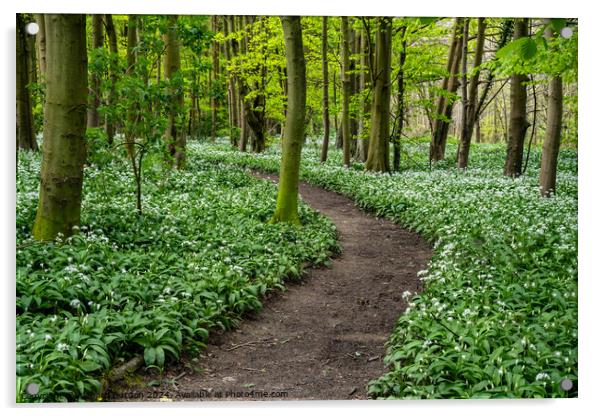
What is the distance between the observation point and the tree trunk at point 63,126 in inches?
217

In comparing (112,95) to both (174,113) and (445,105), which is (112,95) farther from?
(445,105)

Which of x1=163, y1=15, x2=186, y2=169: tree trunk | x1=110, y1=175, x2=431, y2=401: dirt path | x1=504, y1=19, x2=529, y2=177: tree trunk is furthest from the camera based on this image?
x1=504, y1=19, x2=529, y2=177: tree trunk

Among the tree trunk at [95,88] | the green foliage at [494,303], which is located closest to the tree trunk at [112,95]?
the tree trunk at [95,88]

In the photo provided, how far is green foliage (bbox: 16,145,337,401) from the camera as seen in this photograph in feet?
12.7

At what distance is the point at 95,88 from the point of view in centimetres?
719

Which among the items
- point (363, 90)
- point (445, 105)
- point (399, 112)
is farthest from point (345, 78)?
point (445, 105)

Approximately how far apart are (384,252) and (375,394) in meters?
4.12

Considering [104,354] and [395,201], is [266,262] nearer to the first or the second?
[104,354]

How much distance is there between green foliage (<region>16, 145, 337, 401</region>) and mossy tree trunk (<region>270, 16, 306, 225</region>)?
424mm

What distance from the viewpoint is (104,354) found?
3.87 m

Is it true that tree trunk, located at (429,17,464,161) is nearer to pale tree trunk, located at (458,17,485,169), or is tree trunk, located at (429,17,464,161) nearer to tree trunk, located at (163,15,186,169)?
pale tree trunk, located at (458,17,485,169)

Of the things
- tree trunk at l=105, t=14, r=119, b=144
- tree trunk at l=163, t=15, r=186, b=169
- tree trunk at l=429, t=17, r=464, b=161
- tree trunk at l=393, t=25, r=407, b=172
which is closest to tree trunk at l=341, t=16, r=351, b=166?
tree trunk at l=393, t=25, r=407, b=172

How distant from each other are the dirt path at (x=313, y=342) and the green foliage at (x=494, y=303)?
0.29 m

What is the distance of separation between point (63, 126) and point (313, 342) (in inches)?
136
